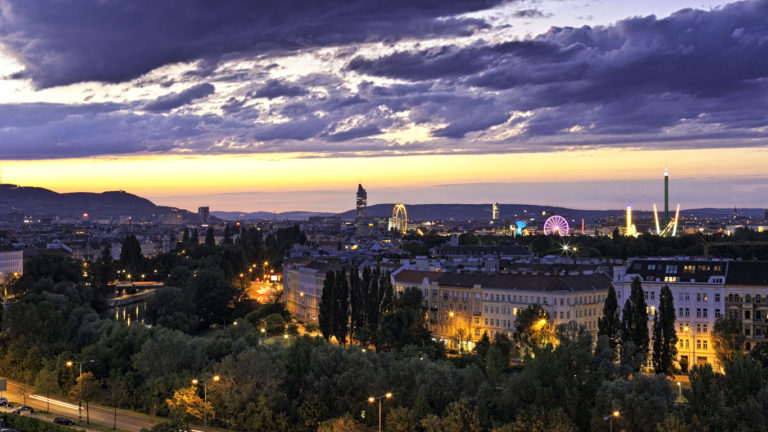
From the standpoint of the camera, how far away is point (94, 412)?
60.8 m

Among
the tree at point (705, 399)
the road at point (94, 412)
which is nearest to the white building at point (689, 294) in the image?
the tree at point (705, 399)

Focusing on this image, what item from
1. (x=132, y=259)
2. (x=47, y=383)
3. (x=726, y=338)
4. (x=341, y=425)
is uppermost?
(x=132, y=259)

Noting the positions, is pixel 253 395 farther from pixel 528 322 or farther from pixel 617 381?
pixel 528 322

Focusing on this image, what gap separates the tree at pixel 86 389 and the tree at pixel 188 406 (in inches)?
244

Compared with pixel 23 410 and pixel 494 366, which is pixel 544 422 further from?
pixel 23 410

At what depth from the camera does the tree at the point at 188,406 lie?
57.1 metres

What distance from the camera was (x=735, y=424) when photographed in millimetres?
47406

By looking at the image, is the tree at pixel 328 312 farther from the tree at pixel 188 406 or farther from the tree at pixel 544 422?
the tree at pixel 544 422

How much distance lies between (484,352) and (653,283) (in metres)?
18.5

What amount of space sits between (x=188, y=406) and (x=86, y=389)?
826cm

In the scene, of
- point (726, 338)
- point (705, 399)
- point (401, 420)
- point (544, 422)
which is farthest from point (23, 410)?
point (726, 338)

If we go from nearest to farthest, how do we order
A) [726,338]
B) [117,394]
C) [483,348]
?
1. [117,394]
2. [726,338]
3. [483,348]

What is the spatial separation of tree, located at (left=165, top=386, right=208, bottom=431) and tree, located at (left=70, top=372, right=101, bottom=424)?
20.4 feet

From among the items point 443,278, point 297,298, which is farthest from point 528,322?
point 297,298
